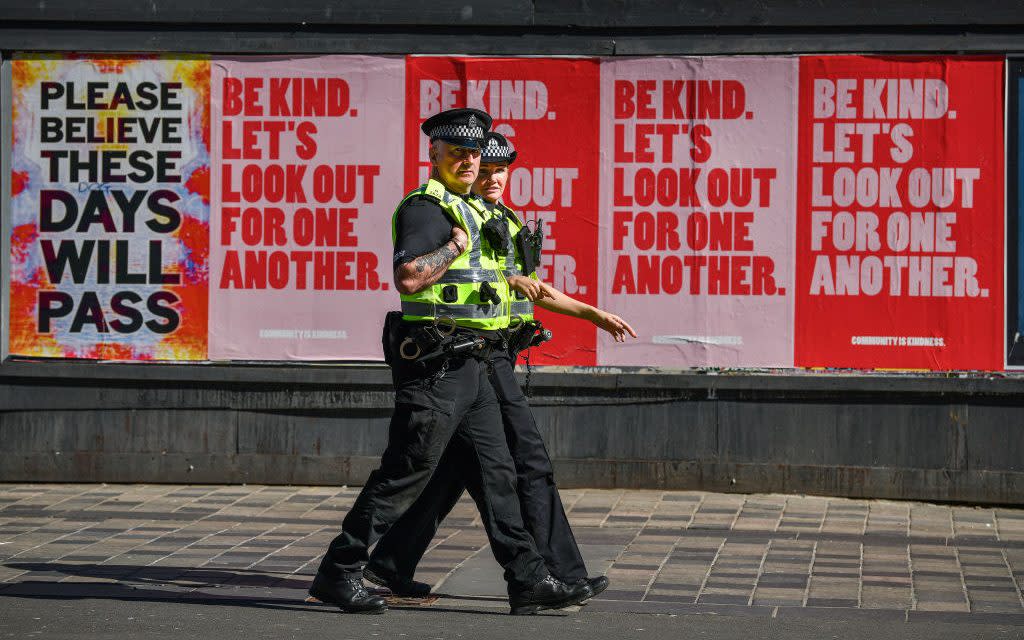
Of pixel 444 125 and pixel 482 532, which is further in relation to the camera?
pixel 482 532

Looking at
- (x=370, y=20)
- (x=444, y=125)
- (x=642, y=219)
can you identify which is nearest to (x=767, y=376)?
(x=642, y=219)

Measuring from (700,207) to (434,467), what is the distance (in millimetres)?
4130

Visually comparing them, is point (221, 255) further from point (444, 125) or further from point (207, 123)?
point (444, 125)

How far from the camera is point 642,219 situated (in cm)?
1014

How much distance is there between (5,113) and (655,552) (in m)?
5.21

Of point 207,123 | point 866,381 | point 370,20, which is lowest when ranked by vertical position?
point 866,381

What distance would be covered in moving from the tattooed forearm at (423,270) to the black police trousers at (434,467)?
1.07 ft

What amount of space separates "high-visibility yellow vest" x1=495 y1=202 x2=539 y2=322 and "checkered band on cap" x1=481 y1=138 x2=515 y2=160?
212 mm

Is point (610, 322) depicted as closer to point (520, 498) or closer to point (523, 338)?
point (523, 338)

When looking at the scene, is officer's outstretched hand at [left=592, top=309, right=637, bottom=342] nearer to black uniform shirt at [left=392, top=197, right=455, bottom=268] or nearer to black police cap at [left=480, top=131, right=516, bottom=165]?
black uniform shirt at [left=392, top=197, right=455, bottom=268]

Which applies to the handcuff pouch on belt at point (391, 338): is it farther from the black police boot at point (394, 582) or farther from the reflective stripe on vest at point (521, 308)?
the black police boot at point (394, 582)

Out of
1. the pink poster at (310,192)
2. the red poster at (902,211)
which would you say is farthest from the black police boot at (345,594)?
the red poster at (902,211)

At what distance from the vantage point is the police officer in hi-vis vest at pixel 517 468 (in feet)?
21.7

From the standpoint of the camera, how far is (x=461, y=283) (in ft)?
21.5
